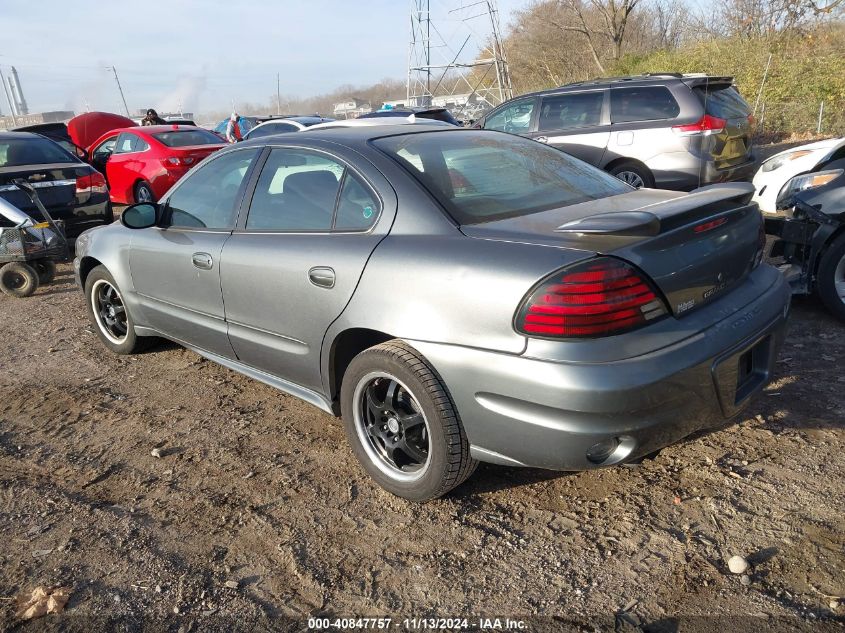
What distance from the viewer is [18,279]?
6703 mm

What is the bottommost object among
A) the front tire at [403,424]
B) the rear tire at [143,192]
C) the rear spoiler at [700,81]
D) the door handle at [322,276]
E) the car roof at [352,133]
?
the rear tire at [143,192]

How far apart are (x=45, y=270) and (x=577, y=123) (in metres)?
6.84

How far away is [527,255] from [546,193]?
0.81 m

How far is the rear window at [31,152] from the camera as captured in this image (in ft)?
27.0

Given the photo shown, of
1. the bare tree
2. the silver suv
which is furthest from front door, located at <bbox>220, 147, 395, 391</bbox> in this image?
the bare tree

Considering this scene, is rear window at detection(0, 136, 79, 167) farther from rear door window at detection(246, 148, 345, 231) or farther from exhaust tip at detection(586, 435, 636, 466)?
exhaust tip at detection(586, 435, 636, 466)

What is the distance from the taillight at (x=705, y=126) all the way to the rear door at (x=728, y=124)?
0.17ft

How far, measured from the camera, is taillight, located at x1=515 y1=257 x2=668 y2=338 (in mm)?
2250

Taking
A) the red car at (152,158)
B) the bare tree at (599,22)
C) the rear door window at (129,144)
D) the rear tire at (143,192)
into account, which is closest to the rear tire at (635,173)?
the red car at (152,158)

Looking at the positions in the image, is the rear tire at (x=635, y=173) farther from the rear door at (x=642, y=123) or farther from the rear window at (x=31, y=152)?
the rear window at (x=31, y=152)

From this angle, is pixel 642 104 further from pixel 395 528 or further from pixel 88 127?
pixel 88 127

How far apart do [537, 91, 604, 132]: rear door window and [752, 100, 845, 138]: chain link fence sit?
9283 mm

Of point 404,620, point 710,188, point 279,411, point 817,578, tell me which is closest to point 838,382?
point 710,188

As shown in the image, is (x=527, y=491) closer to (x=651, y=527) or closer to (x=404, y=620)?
(x=651, y=527)
